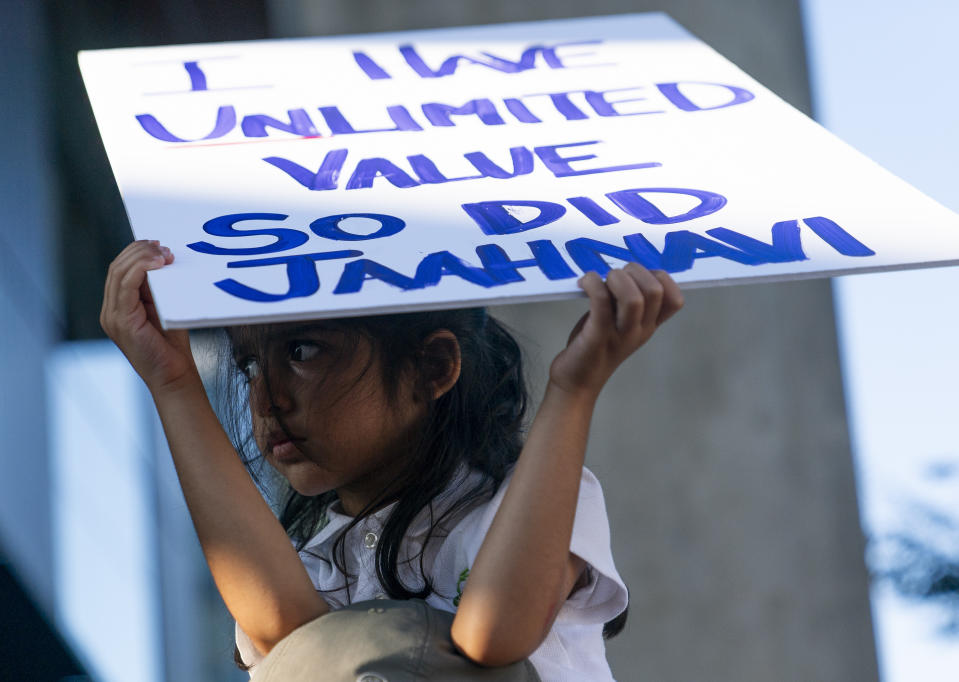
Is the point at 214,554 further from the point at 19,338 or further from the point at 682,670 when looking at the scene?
the point at 682,670

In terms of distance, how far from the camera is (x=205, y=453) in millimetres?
1196

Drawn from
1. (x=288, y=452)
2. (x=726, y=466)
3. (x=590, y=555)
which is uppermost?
(x=288, y=452)

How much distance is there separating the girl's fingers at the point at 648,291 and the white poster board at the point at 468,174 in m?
0.04

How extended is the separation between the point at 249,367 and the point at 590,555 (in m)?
0.45

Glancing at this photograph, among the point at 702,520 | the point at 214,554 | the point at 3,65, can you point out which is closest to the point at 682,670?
the point at 702,520

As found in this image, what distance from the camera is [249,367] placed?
1383 millimetres

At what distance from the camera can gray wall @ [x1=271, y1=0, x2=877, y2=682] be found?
433cm

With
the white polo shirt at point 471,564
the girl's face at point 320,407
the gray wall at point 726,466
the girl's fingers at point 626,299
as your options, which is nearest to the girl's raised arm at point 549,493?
the girl's fingers at point 626,299

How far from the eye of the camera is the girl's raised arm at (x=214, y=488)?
3.81 feet

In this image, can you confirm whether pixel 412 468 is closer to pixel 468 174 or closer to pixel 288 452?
pixel 288 452

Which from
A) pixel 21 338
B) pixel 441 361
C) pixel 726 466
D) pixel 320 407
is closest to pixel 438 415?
pixel 441 361

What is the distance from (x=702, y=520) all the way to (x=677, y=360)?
1.93 ft

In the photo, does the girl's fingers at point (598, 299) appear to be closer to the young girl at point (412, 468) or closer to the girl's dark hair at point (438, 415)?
the young girl at point (412, 468)

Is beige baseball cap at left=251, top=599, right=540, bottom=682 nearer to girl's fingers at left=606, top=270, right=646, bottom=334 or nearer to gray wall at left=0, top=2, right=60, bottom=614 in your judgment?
girl's fingers at left=606, top=270, right=646, bottom=334
